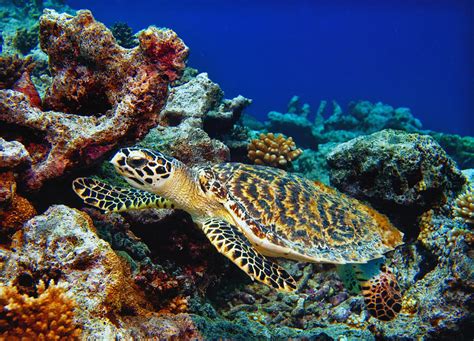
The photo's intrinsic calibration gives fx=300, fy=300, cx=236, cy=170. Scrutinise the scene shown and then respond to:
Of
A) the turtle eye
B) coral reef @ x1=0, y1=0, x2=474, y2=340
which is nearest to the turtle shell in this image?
coral reef @ x1=0, y1=0, x2=474, y2=340

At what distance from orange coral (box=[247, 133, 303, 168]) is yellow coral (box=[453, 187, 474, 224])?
288cm

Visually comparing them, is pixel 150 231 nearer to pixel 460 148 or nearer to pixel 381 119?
pixel 460 148

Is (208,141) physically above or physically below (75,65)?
above

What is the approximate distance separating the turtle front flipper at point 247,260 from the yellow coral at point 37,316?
4.57 ft

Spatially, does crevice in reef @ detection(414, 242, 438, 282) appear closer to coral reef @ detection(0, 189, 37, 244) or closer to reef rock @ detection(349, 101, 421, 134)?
coral reef @ detection(0, 189, 37, 244)

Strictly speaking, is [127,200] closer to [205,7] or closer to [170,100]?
[170,100]

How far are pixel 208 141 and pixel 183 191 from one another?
4.17ft

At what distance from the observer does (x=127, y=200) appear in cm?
335

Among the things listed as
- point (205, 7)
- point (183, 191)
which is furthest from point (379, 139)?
point (205, 7)

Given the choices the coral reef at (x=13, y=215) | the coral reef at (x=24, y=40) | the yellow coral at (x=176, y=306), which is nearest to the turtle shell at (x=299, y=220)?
the yellow coral at (x=176, y=306)

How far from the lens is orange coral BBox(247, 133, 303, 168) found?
19.2 feet

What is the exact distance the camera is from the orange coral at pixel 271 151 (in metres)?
5.87

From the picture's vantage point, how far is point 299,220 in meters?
3.58

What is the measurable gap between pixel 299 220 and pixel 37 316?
2.67m
